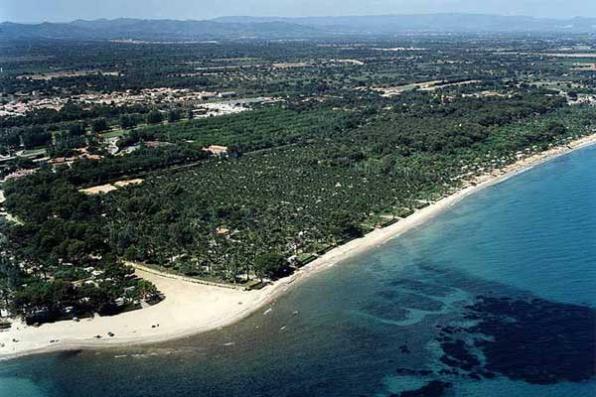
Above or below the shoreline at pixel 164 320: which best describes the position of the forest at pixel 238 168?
above

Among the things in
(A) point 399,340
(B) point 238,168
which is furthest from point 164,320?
(B) point 238,168

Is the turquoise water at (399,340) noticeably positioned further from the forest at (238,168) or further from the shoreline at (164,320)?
the forest at (238,168)

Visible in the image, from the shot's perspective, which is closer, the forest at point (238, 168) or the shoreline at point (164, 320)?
the shoreline at point (164, 320)

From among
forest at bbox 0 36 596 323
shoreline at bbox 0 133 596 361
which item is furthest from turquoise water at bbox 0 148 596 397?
forest at bbox 0 36 596 323

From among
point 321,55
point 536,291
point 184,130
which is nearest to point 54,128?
point 184,130

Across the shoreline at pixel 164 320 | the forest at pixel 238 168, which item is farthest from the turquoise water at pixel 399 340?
the forest at pixel 238 168

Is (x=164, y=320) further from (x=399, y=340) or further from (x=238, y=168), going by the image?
(x=238, y=168)

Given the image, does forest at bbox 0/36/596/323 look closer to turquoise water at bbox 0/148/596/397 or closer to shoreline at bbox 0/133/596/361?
shoreline at bbox 0/133/596/361

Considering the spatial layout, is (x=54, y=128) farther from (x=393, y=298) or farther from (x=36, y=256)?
(x=393, y=298)
